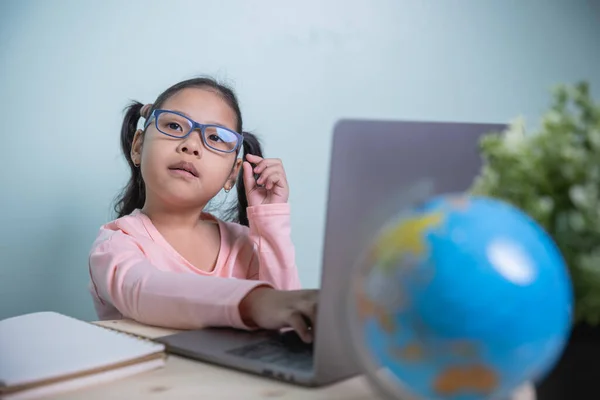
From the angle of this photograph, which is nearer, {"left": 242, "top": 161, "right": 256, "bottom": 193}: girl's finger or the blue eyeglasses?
the blue eyeglasses

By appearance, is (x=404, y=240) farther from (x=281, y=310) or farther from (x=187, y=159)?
(x=187, y=159)

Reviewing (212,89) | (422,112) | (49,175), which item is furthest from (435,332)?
(422,112)

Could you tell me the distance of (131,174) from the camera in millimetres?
1698

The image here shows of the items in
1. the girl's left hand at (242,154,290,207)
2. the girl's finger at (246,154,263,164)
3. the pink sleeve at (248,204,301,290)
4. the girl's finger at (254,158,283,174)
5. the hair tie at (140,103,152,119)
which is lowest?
the pink sleeve at (248,204,301,290)

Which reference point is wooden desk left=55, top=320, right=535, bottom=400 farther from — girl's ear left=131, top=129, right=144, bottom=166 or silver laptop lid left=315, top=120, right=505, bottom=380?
girl's ear left=131, top=129, right=144, bottom=166

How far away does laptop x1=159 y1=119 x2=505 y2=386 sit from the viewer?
588 mm

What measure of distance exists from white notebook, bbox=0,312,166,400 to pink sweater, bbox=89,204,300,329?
135 millimetres

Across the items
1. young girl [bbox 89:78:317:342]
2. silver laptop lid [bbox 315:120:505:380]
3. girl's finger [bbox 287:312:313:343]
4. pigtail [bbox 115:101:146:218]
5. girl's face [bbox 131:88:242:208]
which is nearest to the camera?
silver laptop lid [bbox 315:120:505:380]

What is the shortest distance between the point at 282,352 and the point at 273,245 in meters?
0.77

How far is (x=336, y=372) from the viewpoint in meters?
0.65

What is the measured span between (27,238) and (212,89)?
66 centimetres

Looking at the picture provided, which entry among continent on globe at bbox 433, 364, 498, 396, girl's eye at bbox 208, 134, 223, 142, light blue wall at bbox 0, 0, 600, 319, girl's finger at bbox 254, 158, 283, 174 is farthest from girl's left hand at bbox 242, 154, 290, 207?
continent on globe at bbox 433, 364, 498, 396

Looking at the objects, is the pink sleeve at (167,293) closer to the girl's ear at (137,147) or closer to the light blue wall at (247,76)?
the girl's ear at (137,147)

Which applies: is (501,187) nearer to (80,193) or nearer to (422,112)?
(80,193)
